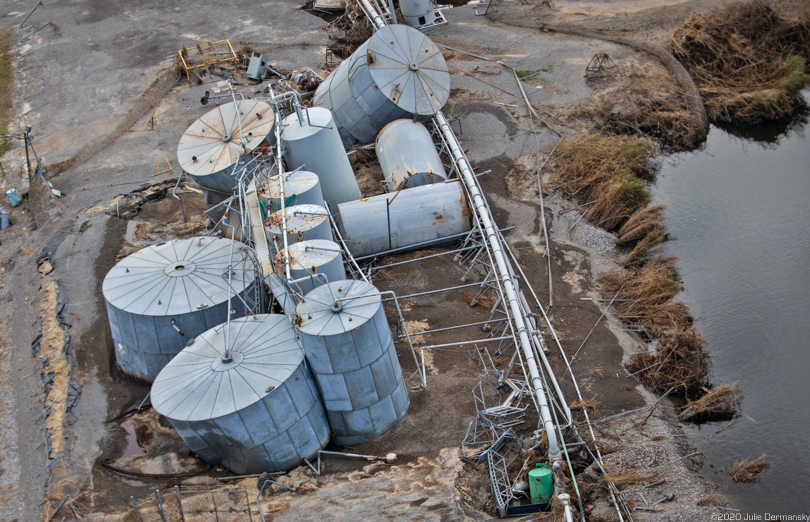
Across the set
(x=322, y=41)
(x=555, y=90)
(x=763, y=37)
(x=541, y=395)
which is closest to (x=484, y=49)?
(x=555, y=90)

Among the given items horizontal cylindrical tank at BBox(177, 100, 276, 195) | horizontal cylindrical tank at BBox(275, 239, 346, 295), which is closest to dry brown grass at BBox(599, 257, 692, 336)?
horizontal cylindrical tank at BBox(275, 239, 346, 295)

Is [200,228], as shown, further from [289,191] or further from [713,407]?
[713,407]

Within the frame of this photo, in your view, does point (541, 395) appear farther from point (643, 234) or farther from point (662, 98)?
point (662, 98)

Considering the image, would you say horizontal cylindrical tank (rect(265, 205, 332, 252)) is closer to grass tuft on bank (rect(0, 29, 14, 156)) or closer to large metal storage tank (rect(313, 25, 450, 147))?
large metal storage tank (rect(313, 25, 450, 147))

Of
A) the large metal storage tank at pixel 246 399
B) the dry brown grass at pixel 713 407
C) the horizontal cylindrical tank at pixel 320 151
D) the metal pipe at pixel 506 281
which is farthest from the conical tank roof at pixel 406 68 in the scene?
the dry brown grass at pixel 713 407

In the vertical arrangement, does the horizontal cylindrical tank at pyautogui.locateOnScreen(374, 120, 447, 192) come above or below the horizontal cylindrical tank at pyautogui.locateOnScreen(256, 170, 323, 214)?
below
